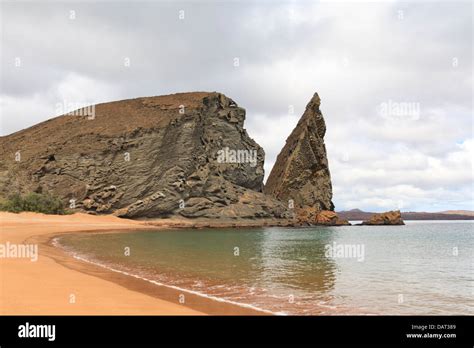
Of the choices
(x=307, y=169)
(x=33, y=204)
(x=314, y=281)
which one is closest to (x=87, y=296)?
(x=314, y=281)

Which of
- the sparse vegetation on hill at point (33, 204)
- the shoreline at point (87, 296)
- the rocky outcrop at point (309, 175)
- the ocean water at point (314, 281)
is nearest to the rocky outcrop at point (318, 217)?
the rocky outcrop at point (309, 175)

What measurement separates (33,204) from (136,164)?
19.0 meters

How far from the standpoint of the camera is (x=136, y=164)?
67.9 meters

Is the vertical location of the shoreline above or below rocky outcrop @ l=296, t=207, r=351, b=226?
above

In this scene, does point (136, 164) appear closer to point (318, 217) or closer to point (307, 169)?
point (318, 217)

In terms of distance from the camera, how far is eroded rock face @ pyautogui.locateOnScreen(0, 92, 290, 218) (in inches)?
2601

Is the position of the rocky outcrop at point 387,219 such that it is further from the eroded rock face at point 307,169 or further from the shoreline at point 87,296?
the shoreline at point 87,296

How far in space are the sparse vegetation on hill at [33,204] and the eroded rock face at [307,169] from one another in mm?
61317

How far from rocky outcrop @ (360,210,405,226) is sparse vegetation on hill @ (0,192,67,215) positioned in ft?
301

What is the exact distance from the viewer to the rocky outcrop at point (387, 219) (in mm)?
110625

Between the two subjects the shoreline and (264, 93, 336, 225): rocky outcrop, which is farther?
(264, 93, 336, 225): rocky outcrop

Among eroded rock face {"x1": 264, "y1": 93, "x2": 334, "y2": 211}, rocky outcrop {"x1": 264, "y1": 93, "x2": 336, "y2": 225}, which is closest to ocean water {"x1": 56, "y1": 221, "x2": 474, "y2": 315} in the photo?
rocky outcrop {"x1": 264, "y1": 93, "x2": 336, "y2": 225}

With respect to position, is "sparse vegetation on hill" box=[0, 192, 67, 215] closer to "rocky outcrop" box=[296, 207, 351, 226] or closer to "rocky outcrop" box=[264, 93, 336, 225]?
"rocky outcrop" box=[296, 207, 351, 226]

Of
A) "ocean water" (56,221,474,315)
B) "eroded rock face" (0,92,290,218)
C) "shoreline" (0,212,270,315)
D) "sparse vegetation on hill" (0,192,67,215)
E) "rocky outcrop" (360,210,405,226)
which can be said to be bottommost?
"rocky outcrop" (360,210,405,226)
